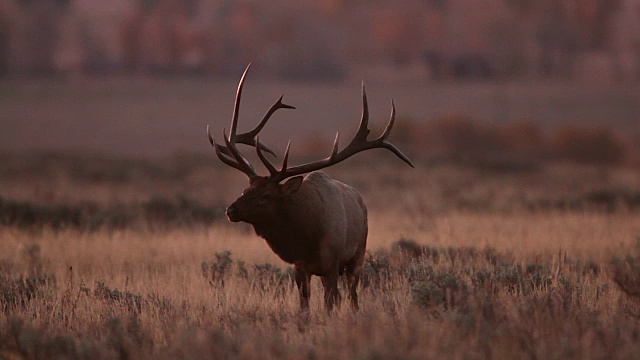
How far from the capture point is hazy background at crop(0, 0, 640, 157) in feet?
215

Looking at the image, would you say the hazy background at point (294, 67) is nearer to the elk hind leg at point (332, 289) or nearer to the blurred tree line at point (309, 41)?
the blurred tree line at point (309, 41)

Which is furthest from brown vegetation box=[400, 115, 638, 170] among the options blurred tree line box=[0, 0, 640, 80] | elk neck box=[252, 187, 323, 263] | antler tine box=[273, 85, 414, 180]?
elk neck box=[252, 187, 323, 263]

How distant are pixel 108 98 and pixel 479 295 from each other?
64863 mm

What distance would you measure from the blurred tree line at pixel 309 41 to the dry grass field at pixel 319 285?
50480 millimetres

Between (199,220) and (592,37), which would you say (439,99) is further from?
(199,220)

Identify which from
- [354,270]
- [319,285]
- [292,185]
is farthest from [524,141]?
[292,185]

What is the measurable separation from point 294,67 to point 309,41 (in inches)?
110

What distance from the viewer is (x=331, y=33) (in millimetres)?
75875

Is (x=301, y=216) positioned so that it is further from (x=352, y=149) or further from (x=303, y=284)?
(x=352, y=149)

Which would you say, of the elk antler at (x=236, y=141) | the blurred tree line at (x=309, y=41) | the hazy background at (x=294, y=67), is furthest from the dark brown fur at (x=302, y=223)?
the blurred tree line at (x=309, y=41)

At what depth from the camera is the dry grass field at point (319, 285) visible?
6.67 meters

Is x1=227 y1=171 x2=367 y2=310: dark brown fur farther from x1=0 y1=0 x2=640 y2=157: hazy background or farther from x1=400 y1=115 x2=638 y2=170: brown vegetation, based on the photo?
x1=0 y1=0 x2=640 y2=157: hazy background

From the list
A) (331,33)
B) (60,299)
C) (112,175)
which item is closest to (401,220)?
(60,299)

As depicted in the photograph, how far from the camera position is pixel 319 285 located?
10.1 m
